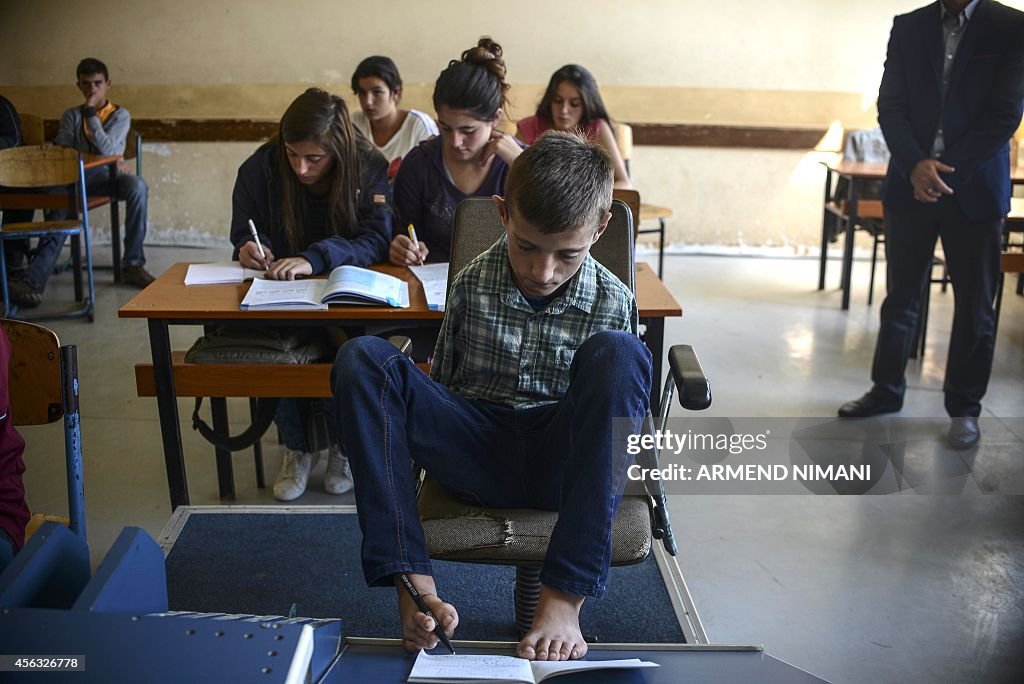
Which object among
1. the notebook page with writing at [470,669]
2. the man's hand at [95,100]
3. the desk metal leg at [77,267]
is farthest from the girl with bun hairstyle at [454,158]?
the man's hand at [95,100]

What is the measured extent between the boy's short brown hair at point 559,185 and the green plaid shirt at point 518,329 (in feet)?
0.52

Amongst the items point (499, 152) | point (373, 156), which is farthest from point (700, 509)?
point (373, 156)

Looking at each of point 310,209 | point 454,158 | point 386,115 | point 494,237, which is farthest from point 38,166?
point 494,237

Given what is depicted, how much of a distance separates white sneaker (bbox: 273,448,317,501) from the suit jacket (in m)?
1.96

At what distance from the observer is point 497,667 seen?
1219 mm

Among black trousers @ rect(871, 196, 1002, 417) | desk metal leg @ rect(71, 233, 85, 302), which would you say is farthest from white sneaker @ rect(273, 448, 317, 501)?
desk metal leg @ rect(71, 233, 85, 302)

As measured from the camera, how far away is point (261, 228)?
8.28 ft

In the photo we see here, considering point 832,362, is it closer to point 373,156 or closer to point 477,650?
point 373,156

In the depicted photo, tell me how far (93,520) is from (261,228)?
34.4 inches

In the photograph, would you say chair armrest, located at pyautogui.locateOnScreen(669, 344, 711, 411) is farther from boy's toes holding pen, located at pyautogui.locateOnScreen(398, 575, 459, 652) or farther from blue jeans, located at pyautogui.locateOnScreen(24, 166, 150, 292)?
blue jeans, located at pyautogui.locateOnScreen(24, 166, 150, 292)

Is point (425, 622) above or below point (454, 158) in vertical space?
below

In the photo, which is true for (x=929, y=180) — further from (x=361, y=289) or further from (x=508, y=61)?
(x=508, y=61)

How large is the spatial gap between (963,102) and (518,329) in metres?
1.91

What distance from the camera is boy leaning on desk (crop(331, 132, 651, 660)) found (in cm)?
133
